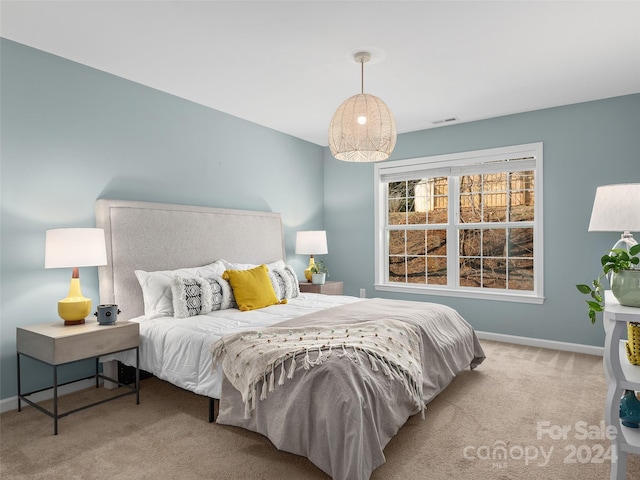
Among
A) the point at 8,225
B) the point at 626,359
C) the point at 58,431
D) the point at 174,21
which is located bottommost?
the point at 58,431

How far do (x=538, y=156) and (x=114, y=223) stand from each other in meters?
4.18

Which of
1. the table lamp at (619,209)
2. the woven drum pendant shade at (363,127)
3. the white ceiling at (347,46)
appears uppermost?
the white ceiling at (347,46)

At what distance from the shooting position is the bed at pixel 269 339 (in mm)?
2020

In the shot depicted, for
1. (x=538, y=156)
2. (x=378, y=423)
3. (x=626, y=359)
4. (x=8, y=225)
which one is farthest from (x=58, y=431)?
(x=538, y=156)

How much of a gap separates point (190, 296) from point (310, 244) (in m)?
2.12

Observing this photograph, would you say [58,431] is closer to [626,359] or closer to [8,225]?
[8,225]

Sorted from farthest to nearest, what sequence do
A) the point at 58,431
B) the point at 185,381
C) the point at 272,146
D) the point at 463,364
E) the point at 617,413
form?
1. the point at 272,146
2. the point at 463,364
3. the point at 185,381
4. the point at 58,431
5. the point at 617,413

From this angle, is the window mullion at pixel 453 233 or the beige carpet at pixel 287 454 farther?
the window mullion at pixel 453 233

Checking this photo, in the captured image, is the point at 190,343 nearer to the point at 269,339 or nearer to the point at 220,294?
the point at 269,339

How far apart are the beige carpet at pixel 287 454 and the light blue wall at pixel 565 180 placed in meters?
1.19

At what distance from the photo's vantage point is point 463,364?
3256mm

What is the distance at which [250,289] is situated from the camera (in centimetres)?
357

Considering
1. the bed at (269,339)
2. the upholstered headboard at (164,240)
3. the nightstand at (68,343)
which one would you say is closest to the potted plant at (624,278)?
the bed at (269,339)

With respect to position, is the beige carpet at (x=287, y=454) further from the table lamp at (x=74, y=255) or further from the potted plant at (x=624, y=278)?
the potted plant at (x=624, y=278)
